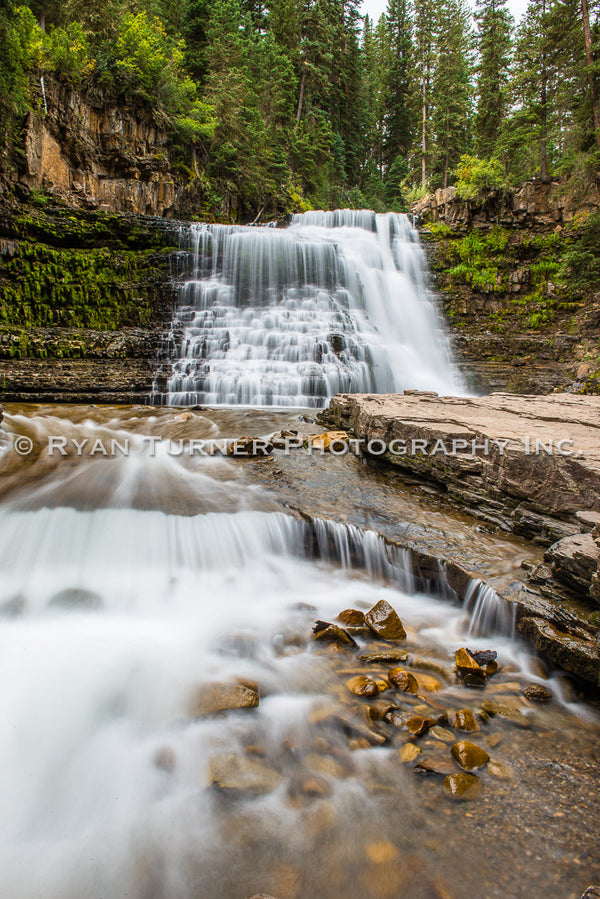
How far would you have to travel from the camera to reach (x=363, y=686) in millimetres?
2439

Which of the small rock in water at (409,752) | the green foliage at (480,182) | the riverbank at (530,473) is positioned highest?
the green foliage at (480,182)

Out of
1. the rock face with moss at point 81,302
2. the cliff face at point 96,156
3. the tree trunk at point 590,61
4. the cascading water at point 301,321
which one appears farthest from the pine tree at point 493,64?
the rock face with moss at point 81,302

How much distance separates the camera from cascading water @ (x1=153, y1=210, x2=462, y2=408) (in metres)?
10.7

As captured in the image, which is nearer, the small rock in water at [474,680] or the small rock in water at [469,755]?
the small rock in water at [469,755]

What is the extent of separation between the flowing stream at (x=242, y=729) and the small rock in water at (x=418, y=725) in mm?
42

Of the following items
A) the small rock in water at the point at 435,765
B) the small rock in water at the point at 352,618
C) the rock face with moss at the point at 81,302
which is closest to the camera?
the small rock in water at the point at 435,765

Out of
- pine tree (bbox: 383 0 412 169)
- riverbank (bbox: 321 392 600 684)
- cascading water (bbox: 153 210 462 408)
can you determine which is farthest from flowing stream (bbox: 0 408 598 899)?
pine tree (bbox: 383 0 412 169)

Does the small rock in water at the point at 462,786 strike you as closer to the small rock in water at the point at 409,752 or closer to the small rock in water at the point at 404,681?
the small rock in water at the point at 409,752

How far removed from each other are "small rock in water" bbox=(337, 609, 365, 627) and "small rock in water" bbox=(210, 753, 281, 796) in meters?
1.19

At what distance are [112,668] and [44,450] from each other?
161 inches

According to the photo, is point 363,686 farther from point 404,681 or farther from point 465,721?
point 465,721

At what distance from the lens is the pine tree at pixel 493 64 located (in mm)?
24641

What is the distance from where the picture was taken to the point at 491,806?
5.89 feet

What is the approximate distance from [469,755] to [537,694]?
2.32 feet
